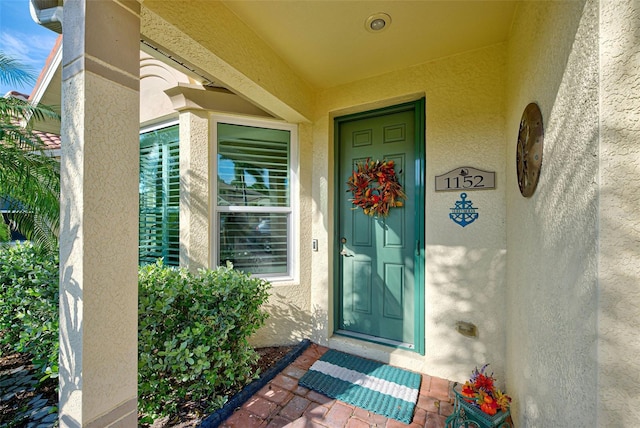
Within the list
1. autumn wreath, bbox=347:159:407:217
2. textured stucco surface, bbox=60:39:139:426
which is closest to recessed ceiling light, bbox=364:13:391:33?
autumn wreath, bbox=347:159:407:217

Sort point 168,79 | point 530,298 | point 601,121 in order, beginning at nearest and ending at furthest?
point 601,121 → point 530,298 → point 168,79

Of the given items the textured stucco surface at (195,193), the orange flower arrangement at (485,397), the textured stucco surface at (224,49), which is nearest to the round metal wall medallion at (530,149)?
the orange flower arrangement at (485,397)

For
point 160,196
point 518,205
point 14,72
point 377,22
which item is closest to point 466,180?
point 518,205

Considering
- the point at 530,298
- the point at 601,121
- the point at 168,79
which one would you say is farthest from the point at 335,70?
the point at 530,298

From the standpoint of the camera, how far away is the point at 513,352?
193cm

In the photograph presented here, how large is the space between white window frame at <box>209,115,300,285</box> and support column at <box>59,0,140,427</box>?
158 centimetres

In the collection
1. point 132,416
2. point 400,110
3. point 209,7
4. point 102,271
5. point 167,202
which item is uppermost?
point 209,7

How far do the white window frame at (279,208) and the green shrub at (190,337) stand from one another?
0.74 m

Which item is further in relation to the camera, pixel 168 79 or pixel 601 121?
pixel 168 79

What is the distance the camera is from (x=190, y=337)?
193 cm

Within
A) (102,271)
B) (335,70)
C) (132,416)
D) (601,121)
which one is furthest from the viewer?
(335,70)

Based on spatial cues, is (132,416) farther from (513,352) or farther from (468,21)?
(468,21)

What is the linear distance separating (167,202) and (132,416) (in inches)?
91.8

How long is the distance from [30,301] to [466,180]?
13.3 feet
